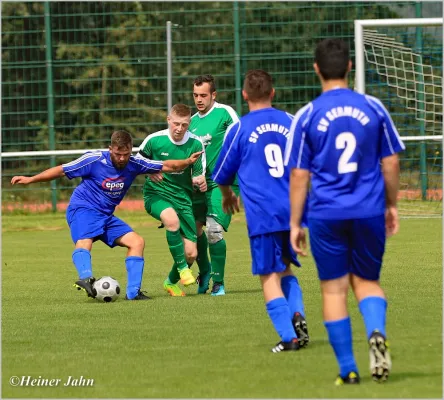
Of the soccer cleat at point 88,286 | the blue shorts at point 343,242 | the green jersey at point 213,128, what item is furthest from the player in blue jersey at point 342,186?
the green jersey at point 213,128

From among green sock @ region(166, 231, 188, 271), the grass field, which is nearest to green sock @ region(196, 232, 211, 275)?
the grass field

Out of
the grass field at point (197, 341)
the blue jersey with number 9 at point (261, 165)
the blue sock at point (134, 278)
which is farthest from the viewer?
the blue sock at point (134, 278)

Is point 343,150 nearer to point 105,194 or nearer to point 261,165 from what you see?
point 261,165

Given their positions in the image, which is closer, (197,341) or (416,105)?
(197,341)

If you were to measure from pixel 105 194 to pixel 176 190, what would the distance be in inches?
27.2

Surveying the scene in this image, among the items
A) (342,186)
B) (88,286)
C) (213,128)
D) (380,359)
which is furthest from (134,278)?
(380,359)

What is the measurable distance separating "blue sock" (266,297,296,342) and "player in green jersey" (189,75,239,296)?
3.36 m

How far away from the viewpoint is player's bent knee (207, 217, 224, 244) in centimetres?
1014

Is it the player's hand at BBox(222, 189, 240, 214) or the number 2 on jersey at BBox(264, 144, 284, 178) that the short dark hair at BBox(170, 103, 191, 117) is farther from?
the number 2 on jersey at BBox(264, 144, 284, 178)

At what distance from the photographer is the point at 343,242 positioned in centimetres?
563

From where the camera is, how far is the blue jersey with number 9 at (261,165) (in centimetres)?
683

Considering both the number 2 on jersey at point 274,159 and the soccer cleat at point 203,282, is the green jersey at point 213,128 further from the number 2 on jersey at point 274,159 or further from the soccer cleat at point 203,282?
the number 2 on jersey at point 274,159

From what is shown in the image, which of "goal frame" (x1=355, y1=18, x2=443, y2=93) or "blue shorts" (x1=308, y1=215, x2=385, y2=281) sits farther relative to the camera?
"goal frame" (x1=355, y1=18, x2=443, y2=93)

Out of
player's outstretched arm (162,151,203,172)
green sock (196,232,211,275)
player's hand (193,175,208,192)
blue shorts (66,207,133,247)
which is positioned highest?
player's outstretched arm (162,151,203,172)
